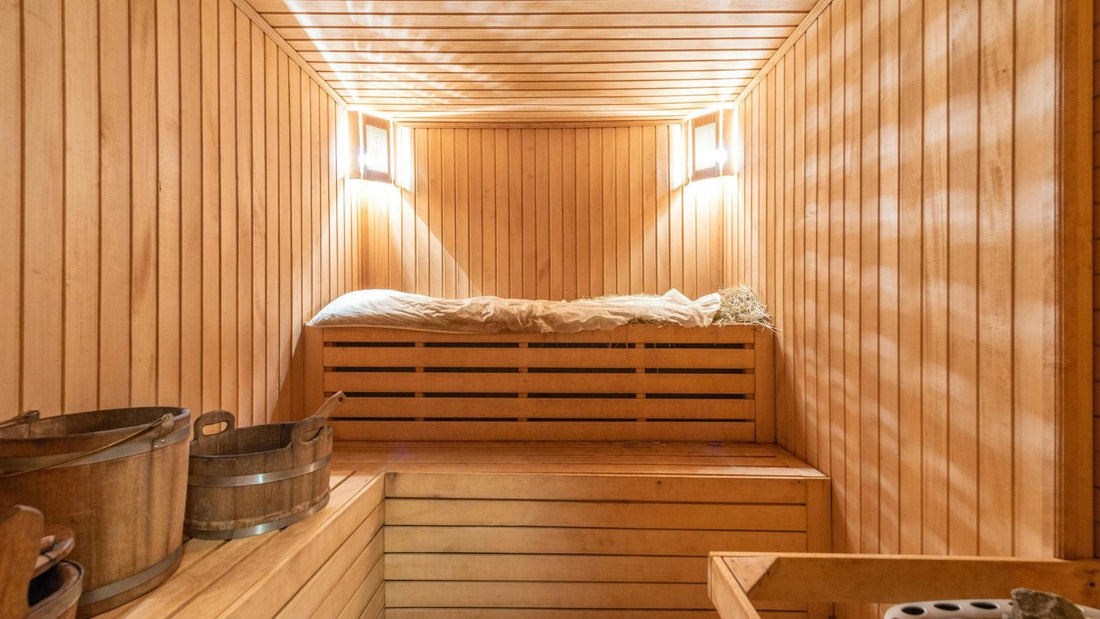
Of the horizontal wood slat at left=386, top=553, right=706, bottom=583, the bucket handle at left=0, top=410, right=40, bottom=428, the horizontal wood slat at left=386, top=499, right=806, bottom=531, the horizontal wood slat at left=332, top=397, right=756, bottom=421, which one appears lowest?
the horizontal wood slat at left=386, top=553, right=706, bottom=583

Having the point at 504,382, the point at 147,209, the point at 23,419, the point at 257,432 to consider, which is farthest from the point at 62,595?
the point at 504,382

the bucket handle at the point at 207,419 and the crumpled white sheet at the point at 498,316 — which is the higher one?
the crumpled white sheet at the point at 498,316

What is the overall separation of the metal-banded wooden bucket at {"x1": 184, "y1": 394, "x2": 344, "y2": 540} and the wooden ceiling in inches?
74.4

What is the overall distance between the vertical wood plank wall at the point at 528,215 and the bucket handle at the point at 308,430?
2303 mm

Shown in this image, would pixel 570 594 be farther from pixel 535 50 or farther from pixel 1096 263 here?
pixel 535 50

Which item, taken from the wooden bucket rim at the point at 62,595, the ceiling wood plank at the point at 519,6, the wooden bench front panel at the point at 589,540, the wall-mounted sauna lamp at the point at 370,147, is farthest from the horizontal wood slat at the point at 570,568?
the wall-mounted sauna lamp at the point at 370,147

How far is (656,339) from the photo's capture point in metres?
2.78

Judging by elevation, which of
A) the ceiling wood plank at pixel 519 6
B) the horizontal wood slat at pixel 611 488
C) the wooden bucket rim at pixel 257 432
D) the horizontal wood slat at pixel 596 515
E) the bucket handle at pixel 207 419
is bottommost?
the horizontal wood slat at pixel 596 515

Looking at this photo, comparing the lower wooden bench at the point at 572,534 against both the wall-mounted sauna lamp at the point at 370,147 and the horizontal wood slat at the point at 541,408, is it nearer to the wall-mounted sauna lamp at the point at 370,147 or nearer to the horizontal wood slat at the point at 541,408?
the horizontal wood slat at the point at 541,408

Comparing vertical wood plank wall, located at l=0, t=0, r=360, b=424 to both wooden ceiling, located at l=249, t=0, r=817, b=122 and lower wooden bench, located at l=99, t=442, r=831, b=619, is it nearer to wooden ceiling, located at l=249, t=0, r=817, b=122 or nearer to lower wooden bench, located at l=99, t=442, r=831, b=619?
wooden ceiling, located at l=249, t=0, r=817, b=122

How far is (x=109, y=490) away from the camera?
3.66 ft

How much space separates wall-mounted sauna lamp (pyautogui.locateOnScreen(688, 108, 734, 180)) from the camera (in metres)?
3.49

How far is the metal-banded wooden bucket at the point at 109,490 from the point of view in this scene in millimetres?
1054

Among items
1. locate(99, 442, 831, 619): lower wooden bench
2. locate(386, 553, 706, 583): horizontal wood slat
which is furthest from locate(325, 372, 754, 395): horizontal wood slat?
locate(386, 553, 706, 583): horizontal wood slat
